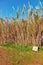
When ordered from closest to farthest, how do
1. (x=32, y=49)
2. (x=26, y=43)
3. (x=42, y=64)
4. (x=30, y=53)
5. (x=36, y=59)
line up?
(x=42, y=64), (x=36, y=59), (x=30, y=53), (x=32, y=49), (x=26, y=43)

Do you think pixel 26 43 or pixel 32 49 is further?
pixel 26 43

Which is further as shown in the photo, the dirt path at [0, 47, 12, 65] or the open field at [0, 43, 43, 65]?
the open field at [0, 43, 43, 65]

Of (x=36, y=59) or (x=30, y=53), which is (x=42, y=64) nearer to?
(x=36, y=59)

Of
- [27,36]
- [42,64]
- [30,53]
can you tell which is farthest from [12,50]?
[27,36]

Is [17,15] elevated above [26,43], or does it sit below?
above

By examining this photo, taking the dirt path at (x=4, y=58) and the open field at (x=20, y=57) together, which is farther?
the open field at (x=20, y=57)

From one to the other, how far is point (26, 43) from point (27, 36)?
0.45 meters

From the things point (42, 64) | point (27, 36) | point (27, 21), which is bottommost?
point (42, 64)

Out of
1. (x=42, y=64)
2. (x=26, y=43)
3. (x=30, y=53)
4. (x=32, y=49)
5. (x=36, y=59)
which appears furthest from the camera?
(x=26, y=43)

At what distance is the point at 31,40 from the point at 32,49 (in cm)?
225

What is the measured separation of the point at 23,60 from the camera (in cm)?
958

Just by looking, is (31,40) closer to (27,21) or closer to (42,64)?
(27,21)

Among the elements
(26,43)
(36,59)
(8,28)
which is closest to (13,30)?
(8,28)

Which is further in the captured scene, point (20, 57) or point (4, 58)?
point (20, 57)
